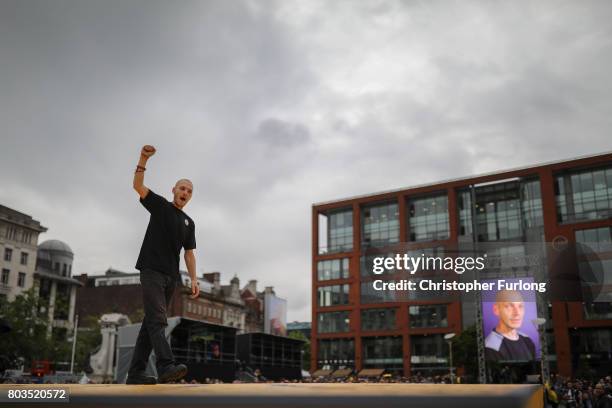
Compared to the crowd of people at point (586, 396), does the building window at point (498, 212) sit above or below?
above

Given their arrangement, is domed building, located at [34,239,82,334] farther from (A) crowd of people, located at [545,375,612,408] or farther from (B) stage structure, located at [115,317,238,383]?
(A) crowd of people, located at [545,375,612,408]

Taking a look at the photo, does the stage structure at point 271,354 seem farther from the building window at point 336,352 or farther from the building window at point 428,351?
the building window at point 428,351

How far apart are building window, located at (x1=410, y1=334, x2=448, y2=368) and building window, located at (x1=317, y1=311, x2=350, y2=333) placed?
8.29 m

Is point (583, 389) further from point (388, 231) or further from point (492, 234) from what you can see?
point (388, 231)

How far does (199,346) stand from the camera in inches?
1427

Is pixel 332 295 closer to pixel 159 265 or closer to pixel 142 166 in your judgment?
pixel 159 265

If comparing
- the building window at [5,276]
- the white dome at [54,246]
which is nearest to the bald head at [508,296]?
the building window at [5,276]

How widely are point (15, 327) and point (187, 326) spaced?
14179mm

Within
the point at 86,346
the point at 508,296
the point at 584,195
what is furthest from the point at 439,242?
the point at 86,346

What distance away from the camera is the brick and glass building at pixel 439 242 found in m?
52.3

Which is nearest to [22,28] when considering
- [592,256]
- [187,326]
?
[187,326]

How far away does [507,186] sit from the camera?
204ft

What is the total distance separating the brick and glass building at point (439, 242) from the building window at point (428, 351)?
0.11 m

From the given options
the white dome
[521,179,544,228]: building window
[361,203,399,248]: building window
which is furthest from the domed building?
[521,179,544,228]: building window
